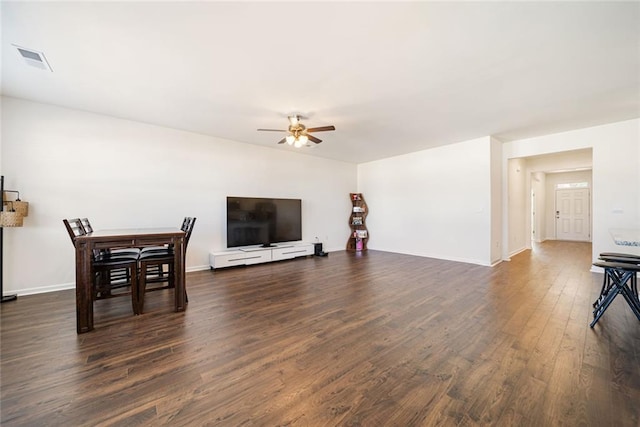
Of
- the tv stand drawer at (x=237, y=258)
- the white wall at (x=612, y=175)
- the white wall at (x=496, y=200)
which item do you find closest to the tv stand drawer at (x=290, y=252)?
the tv stand drawer at (x=237, y=258)

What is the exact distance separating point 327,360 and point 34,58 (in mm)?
3935

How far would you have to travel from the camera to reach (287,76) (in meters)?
2.63

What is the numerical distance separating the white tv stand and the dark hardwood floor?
124 centimetres

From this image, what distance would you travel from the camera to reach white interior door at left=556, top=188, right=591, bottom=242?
8.02m

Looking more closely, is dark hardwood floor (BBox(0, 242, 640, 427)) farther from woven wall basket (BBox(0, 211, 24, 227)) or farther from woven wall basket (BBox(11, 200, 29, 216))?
woven wall basket (BBox(11, 200, 29, 216))

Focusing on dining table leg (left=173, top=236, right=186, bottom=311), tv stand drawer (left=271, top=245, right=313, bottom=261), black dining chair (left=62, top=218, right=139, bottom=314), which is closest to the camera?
black dining chair (left=62, top=218, right=139, bottom=314)

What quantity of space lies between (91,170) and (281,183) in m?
3.31

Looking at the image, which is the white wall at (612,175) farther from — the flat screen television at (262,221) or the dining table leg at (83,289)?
the dining table leg at (83,289)

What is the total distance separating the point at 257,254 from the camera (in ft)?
16.5

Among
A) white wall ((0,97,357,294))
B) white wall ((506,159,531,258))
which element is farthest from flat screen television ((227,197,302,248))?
white wall ((506,159,531,258))

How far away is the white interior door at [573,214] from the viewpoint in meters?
8.02

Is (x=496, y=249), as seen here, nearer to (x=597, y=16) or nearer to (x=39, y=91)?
(x=597, y=16)

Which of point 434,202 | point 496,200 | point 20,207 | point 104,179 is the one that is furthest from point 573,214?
point 20,207

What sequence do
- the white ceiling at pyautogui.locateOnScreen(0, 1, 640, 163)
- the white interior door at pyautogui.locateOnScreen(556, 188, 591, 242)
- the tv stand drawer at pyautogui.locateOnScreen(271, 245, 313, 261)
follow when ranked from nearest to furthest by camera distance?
the white ceiling at pyautogui.locateOnScreen(0, 1, 640, 163)
the tv stand drawer at pyautogui.locateOnScreen(271, 245, 313, 261)
the white interior door at pyautogui.locateOnScreen(556, 188, 591, 242)
